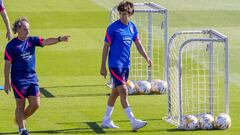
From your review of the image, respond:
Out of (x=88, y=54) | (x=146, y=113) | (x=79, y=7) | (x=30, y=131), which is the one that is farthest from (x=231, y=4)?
(x=30, y=131)

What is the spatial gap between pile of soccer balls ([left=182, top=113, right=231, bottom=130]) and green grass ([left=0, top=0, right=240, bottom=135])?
0.48 feet

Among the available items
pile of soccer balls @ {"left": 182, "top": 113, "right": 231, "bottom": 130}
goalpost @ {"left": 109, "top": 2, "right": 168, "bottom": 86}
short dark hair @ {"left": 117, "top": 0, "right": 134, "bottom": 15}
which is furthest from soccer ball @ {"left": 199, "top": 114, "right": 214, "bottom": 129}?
goalpost @ {"left": 109, "top": 2, "right": 168, "bottom": 86}

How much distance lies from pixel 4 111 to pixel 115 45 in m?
3.27

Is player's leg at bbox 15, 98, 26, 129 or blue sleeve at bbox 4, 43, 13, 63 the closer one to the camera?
blue sleeve at bbox 4, 43, 13, 63

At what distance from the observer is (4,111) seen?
62.7ft

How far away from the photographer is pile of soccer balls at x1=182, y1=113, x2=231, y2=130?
17.4 meters

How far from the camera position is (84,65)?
25328 millimetres

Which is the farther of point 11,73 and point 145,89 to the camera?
point 145,89

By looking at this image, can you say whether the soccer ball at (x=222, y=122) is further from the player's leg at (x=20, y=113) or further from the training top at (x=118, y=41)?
the player's leg at (x=20, y=113)

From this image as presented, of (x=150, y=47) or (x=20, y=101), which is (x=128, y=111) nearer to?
(x=20, y=101)

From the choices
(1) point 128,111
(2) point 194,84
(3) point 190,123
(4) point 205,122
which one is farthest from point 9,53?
(2) point 194,84

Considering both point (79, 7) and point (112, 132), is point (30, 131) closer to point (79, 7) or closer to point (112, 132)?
point (112, 132)

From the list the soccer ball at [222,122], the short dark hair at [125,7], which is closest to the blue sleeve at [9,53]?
the short dark hair at [125,7]

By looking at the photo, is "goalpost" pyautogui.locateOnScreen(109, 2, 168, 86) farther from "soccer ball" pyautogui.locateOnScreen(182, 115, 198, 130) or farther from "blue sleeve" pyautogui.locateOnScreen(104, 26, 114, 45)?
"soccer ball" pyautogui.locateOnScreen(182, 115, 198, 130)
